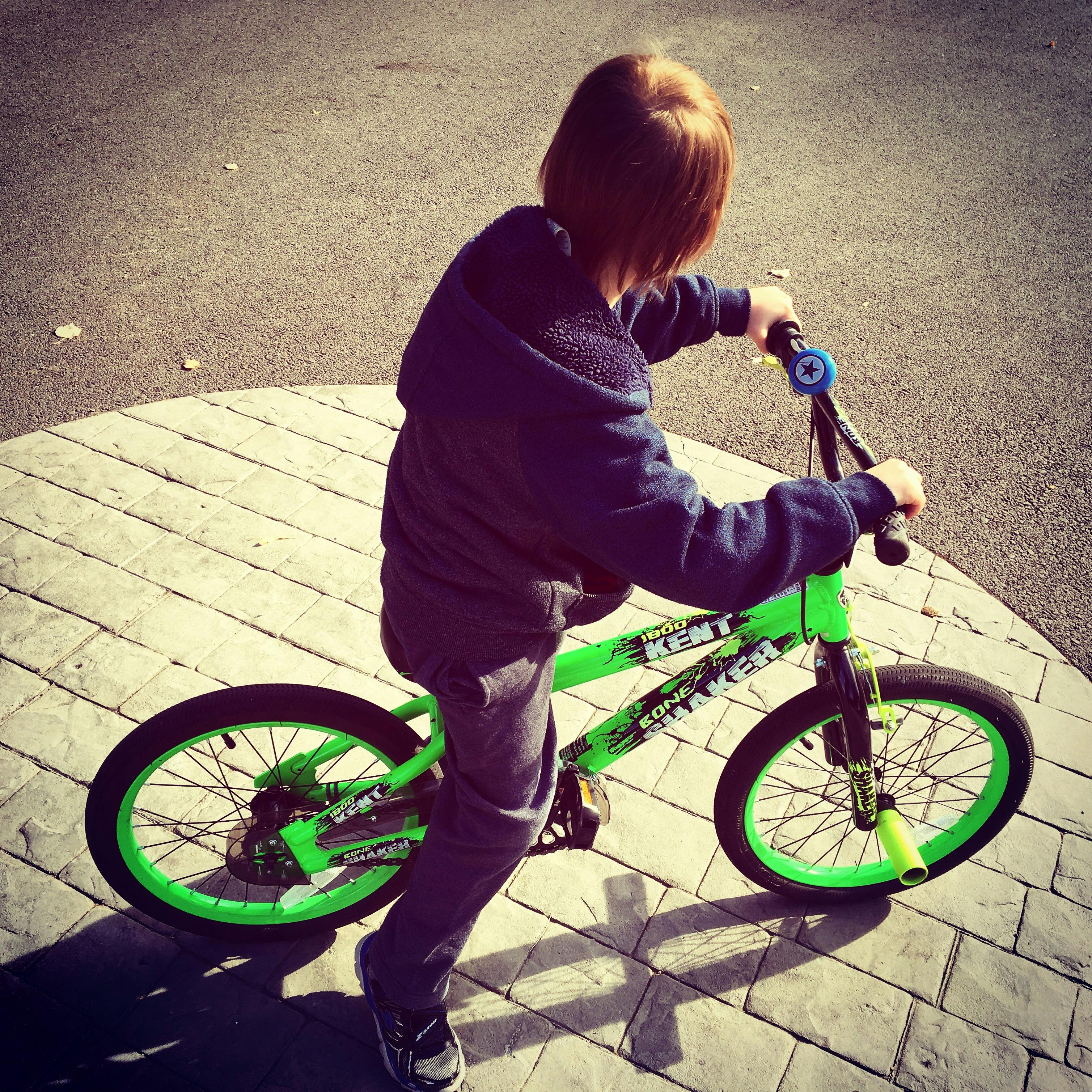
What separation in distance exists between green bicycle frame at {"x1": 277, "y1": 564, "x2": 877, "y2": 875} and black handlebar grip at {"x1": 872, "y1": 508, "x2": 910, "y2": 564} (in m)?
0.28

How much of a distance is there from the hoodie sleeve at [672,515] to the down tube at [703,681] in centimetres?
44

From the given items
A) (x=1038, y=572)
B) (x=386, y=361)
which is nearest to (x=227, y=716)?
(x=386, y=361)

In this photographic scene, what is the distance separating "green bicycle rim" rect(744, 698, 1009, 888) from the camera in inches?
93.0

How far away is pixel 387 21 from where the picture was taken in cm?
787

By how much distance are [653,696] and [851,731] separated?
0.47m

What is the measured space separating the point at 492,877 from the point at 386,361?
10.3 ft

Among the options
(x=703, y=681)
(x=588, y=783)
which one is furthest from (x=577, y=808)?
(x=703, y=681)

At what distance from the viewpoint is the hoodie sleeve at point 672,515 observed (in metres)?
1.38

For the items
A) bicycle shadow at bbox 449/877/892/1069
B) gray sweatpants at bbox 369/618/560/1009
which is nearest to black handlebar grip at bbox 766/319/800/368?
gray sweatpants at bbox 369/618/560/1009

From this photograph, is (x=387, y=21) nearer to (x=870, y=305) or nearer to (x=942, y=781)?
(x=870, y=305)

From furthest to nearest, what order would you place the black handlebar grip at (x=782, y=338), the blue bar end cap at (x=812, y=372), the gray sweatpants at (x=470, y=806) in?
the black handlebar grip at (x=782, y=338) < the blue bar end cap at (x=812, y=372) < the gray sweatpants at (x=470, y=806)

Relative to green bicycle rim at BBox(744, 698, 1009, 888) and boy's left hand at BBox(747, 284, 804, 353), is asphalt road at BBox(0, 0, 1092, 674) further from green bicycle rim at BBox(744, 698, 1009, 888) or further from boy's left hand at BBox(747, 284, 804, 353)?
boy's left hand at BBox(747, 284, 804, 353)

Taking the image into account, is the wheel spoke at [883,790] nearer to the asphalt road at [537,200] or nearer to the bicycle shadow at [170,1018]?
the asphalt road at [537,200]

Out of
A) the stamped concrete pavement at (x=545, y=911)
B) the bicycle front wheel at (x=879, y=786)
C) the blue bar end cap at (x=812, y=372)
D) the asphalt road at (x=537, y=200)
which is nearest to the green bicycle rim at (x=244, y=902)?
the stamped concrete pavement at (x=545, y=911)
